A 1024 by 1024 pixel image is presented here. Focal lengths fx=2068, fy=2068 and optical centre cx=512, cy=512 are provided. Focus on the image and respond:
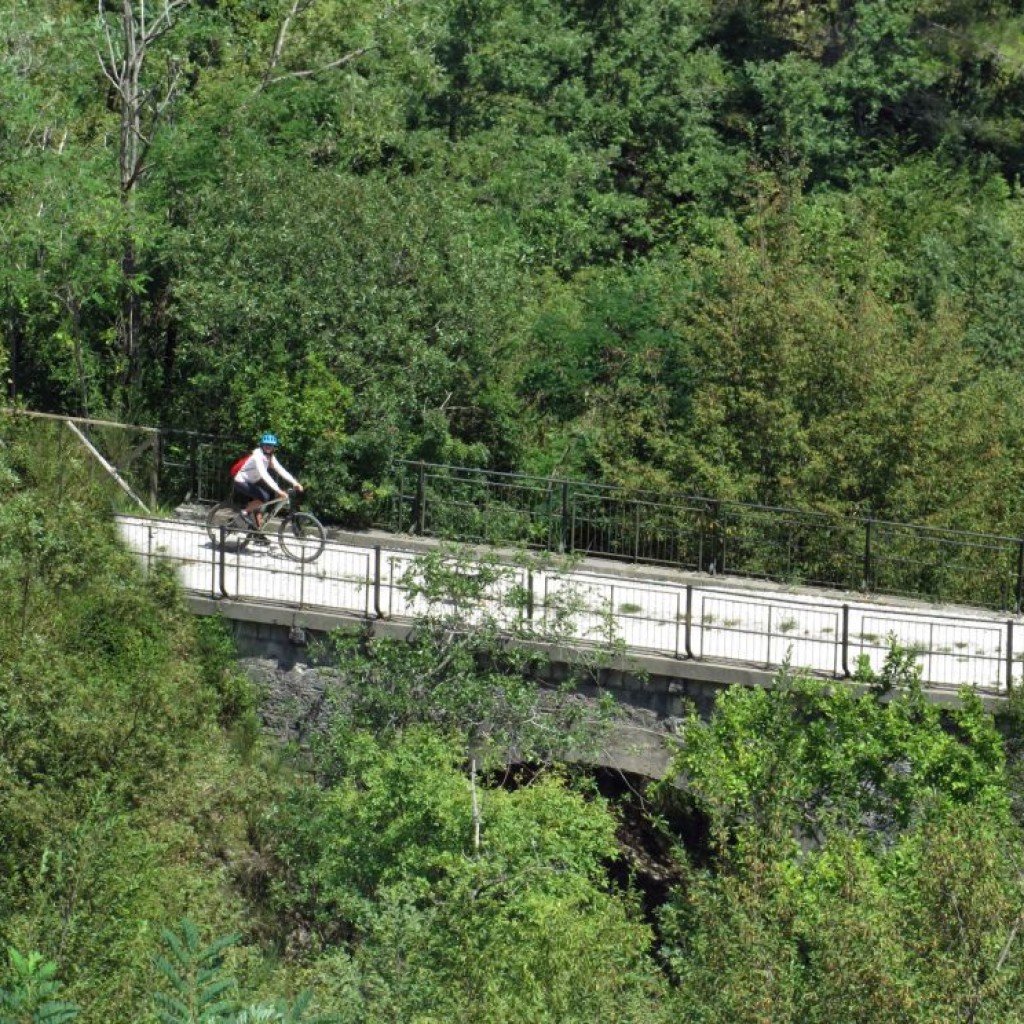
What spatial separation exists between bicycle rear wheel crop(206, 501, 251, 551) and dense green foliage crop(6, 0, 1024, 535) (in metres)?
1.74

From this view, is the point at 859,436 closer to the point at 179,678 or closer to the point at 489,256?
the point at 489,256

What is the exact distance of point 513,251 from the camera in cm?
2862

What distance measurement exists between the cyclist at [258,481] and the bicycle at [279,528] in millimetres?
71

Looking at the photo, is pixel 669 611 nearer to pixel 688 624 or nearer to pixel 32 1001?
pixel 688 624

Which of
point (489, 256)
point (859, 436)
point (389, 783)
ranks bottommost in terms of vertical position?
point (389, 783)

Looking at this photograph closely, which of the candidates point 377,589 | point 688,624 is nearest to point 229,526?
point 377,589

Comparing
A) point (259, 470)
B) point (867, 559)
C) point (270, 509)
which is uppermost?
point (259, 470)

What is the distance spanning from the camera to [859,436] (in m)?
25.0

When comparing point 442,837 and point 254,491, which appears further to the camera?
point 254,491

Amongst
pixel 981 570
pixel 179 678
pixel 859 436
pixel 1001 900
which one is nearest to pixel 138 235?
pixel 179 678

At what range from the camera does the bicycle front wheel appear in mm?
21859

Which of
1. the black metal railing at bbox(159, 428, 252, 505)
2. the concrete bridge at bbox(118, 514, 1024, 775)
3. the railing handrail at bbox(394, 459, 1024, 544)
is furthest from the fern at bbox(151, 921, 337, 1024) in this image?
the black metal railing at bbox(159, 428, 252, 505)

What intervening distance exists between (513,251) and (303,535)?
807 centimetres

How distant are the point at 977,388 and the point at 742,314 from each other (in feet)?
11.3
